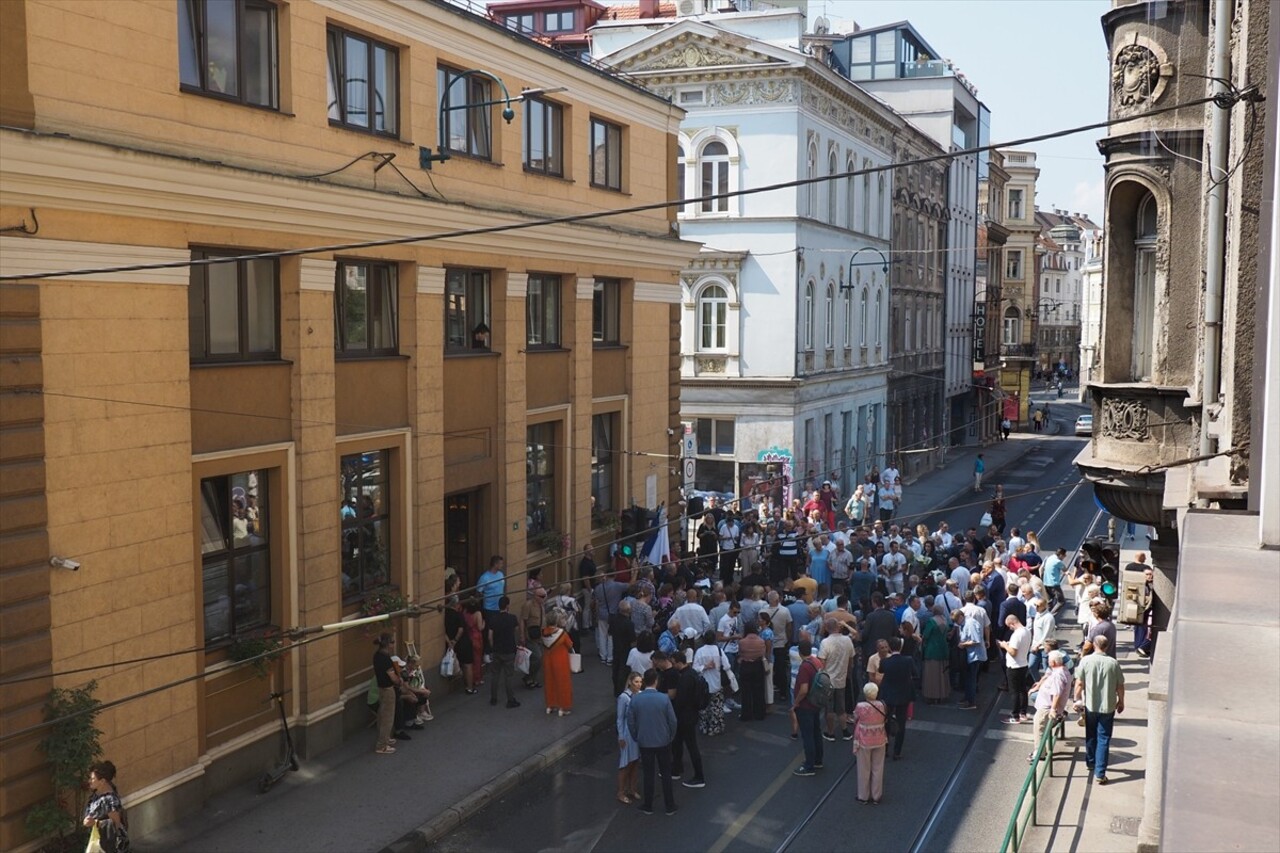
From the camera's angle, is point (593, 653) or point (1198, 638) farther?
point (593, 653)

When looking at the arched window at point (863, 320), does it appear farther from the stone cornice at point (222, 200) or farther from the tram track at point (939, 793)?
the tram track at point (939, 793)

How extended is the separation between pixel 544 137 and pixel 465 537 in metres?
7.10

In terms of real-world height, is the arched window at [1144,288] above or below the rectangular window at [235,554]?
above

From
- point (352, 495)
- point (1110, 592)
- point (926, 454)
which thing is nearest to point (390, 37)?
point (352, 495)

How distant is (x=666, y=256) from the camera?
25.4 metres

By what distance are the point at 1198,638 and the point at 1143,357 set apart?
12.2 m

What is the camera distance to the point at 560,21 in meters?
53.8

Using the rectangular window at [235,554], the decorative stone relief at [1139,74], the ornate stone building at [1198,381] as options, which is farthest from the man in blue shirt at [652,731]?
the decorative stone relief at [1139,74]

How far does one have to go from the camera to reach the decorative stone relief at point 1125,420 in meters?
14.5

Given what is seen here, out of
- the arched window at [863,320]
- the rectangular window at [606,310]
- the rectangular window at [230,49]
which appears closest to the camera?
the rectangular window at [230,49]

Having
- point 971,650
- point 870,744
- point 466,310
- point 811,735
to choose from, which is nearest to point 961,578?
point 971,650

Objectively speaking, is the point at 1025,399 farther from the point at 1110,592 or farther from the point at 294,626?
the point at 294,626

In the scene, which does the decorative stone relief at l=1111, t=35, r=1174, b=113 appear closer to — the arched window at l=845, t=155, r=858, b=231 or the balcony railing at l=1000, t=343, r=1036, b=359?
the arched window at l=845, t=155, r=858, b=231

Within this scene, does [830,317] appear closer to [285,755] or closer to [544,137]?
[544,137]
